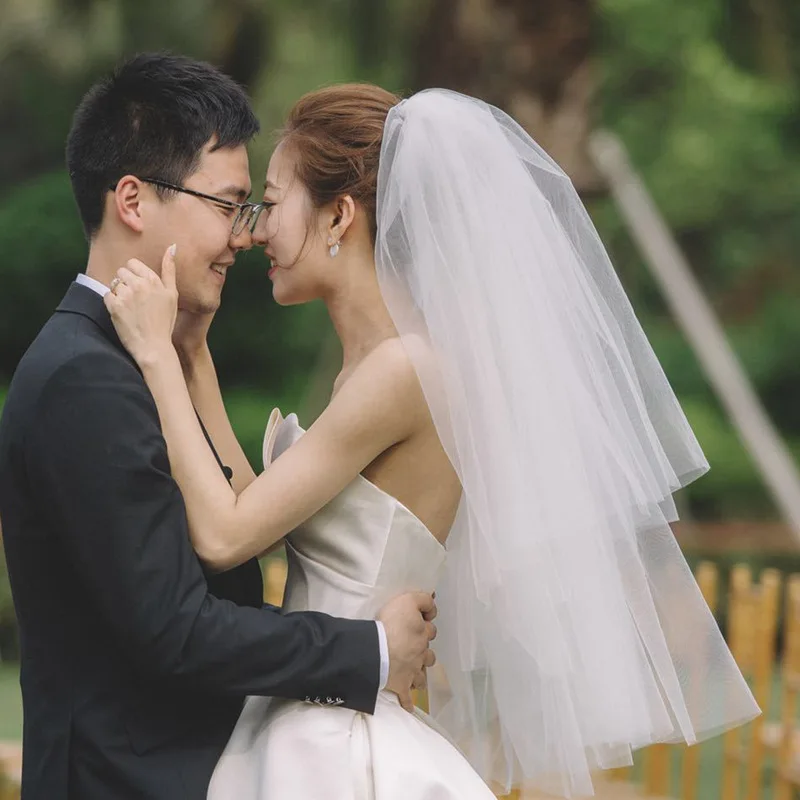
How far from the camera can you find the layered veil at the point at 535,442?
8.76 feet

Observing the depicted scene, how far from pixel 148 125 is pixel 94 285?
0.33 meters

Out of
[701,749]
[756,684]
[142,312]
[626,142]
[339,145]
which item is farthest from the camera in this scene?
[626,142]

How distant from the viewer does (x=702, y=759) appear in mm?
8078

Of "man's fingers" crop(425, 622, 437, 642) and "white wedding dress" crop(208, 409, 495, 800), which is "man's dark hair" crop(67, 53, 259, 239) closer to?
"white wedding dress" crop(208, 409, 495, 800)

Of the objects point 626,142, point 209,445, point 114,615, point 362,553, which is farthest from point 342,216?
point 626,142

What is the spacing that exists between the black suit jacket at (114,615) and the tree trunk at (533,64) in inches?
199

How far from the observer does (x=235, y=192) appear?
270 centimetres

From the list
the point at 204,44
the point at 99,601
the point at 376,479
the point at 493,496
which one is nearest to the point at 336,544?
the point at 376,479

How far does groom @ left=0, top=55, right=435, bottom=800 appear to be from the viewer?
2.33 m

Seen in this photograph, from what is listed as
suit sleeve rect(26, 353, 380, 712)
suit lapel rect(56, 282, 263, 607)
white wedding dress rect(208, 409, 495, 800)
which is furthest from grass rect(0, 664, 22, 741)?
suit sleeve rect(26, 353, 380, 712)

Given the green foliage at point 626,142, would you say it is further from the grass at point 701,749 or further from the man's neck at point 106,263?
the man's neck at point 106,263

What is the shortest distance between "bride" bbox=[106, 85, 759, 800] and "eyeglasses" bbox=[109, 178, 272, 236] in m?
0.04

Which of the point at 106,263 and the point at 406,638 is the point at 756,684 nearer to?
the point at 406,638

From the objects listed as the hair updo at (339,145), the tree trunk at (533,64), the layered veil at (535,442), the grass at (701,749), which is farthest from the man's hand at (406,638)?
the tree trunk at (533,64)
